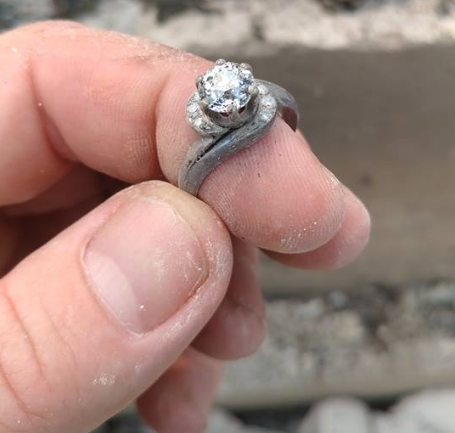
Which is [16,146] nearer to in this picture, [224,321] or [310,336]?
[224,321]

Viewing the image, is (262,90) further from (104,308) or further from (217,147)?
(104,308)

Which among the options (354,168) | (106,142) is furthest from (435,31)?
(106,142)

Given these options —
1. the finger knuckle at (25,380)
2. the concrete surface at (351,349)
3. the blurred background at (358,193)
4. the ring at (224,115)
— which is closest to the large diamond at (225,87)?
the ring at (224,115)

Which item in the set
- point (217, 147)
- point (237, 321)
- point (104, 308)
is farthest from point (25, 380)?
point (237, 321)

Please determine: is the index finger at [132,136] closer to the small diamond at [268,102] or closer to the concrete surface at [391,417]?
the small diamond at [268,102]

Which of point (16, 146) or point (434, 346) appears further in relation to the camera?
point (434, 346)
